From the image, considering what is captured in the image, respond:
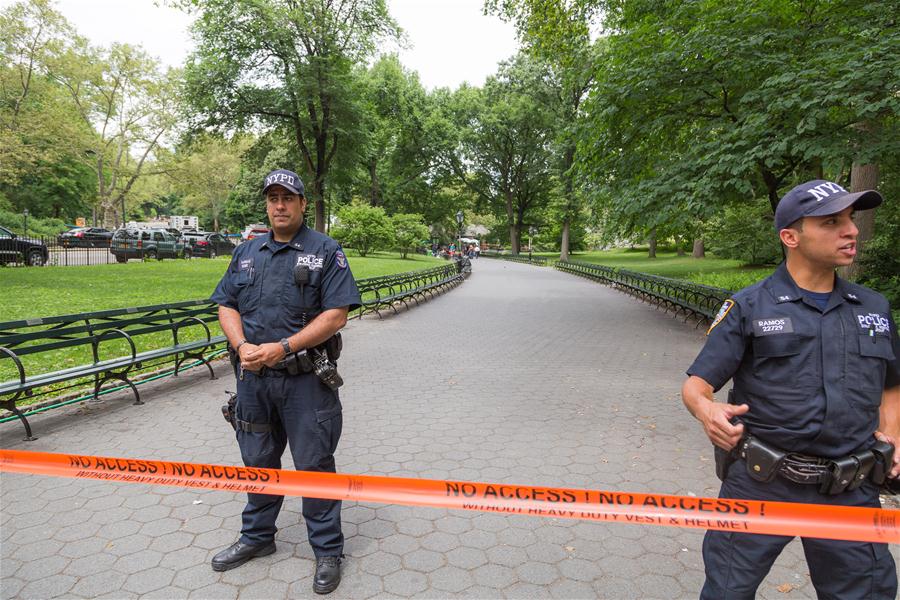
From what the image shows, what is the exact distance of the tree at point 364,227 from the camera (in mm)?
32312

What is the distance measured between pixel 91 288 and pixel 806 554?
51.2 feet

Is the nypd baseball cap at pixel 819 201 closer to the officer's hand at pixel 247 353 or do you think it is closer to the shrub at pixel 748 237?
the officer's hand at pixel 247 353

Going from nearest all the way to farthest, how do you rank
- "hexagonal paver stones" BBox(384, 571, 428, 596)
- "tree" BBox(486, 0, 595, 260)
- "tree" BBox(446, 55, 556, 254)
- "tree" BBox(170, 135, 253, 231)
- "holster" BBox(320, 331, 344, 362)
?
1. "hexagonal paver stones" BBox(384, 571, 428, 596)
2. "holster" BBox(320, 331, 344, 362)
3. "tree" BBox(486, 0, 595, 260)
4. "tree" BBox(170, 135, 253, 231)
5. "tree" BBox(446, 55, 556, 254)

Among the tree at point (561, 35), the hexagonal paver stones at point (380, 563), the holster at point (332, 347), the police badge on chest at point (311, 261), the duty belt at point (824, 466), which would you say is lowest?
the hexagonal paver stones at point (380, 563)

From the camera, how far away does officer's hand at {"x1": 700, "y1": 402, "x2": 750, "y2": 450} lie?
5.98ft

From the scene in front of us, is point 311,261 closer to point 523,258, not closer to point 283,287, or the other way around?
point 283,287

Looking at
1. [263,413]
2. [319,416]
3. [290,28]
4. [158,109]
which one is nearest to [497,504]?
[319,416]

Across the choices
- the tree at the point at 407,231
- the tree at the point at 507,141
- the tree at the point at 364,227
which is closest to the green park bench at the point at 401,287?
the tree at the point at 364,227

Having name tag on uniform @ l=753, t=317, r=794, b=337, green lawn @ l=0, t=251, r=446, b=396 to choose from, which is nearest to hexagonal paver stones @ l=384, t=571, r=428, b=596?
name tag on uniform @ l=753, t=317, r=794, b=337

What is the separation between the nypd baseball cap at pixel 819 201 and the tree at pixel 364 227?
31395mm

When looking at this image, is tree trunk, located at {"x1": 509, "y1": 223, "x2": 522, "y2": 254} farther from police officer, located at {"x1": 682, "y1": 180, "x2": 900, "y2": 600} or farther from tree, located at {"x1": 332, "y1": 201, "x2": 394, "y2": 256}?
police officer, located at {"x1": 682, "y1": 180, "x2": 900, "y2": 600}

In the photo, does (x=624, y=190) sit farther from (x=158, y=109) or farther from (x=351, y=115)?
(x=158, y=109)

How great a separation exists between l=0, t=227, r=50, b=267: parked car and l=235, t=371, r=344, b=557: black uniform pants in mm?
21203

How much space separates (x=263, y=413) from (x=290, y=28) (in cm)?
1837
